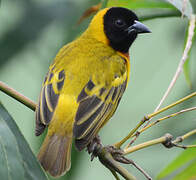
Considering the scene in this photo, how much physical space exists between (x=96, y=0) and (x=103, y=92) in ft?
6.66

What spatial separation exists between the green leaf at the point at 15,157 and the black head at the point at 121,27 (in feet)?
7.74

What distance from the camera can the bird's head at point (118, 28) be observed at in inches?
175

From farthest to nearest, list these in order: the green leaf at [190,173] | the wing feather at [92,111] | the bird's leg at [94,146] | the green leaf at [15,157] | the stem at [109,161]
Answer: the wing feather at [92,111]
the bird's leg at [94,146]
the green leaf at [190,173]
the stem at [109,161]
the green leaf at [15,157]

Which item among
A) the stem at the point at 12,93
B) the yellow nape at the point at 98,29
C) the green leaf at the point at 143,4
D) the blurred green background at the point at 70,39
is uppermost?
the green leaf at the point at 143,4

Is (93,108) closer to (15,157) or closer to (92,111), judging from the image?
(92,111)

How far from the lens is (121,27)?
15.0ft

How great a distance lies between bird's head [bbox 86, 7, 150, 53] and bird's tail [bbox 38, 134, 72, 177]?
161 centimetres

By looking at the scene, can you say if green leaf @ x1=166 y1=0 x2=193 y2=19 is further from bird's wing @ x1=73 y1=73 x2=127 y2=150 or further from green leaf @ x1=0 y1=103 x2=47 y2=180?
green leaf @ x1=0 y1=103 x2=47 y2=180

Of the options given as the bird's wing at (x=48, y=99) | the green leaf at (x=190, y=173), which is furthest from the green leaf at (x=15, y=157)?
the green leaf at (x=190, y=173)

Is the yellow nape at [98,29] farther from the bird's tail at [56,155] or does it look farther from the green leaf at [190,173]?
the green leaf at [190,173]

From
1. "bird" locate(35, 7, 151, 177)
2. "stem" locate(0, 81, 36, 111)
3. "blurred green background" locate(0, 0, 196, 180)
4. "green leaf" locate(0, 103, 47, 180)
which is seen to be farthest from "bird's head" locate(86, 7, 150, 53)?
"green leaf" locate(0, 103, 47, 180)

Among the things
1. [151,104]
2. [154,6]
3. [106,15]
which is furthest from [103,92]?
[151,104]

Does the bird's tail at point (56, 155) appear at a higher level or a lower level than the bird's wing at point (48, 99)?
lower

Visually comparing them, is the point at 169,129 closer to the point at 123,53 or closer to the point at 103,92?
the point at 123,53
